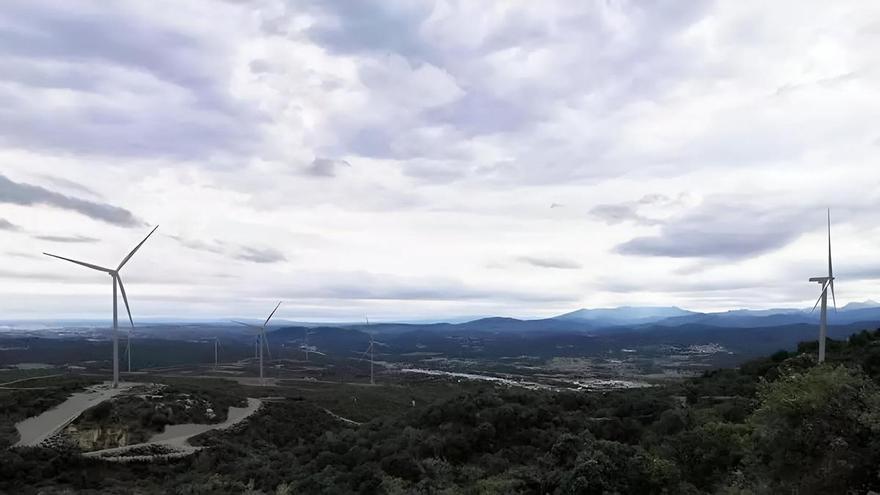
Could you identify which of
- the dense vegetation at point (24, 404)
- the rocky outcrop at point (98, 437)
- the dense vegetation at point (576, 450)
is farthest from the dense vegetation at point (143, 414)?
the dense vegetation at point (576, 450)

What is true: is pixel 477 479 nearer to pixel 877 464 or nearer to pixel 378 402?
pixel 877 464

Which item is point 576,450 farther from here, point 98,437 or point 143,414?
point 143,414

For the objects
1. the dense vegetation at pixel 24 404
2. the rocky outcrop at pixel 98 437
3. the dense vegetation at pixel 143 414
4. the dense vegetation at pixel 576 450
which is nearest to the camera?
the dense vegetation at pixel 576 450

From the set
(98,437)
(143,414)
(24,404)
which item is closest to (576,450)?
(98,437)

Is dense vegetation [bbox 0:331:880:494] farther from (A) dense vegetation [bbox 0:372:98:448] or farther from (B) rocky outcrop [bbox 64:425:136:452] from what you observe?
(A) dense vegetation [bbox 0:372:98:448]

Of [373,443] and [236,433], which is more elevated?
[373,443]

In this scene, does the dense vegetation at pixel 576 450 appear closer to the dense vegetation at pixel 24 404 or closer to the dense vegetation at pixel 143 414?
the dense vegetation at pixel 143 414

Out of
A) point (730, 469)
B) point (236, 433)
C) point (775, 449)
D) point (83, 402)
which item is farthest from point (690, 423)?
point (83, 402)

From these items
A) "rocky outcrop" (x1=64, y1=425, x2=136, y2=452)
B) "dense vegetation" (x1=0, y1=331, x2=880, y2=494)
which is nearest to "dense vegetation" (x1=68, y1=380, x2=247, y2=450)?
"rocky outcrop" (x1=64, y1=425, x2=136, y2=452)
